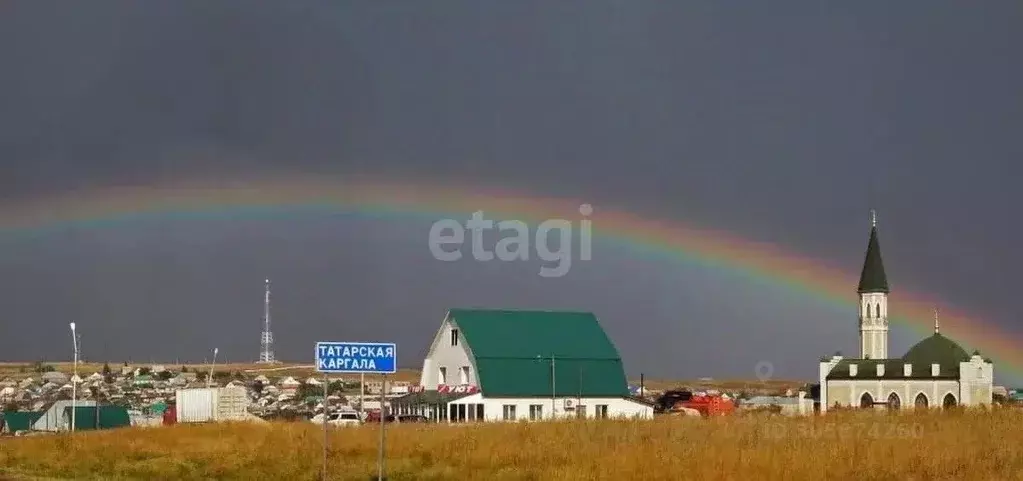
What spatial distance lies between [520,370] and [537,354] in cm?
149

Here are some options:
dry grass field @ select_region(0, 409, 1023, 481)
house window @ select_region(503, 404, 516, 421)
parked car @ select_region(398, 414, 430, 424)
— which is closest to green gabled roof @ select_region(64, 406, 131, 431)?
parked car @ select_region(398, 414, 430, 424)

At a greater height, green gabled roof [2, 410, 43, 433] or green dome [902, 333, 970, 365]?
green dome [902, 333, 970, 365]

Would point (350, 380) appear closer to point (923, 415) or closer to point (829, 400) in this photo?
point (829, 400)

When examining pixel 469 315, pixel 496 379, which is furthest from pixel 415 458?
pixel 469 315

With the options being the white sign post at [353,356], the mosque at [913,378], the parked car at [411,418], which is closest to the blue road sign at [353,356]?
the white sign post at [353,356]

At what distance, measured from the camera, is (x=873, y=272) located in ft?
457

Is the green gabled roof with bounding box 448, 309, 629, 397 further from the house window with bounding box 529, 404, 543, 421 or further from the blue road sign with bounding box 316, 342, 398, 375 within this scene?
the blue road sign with bounding box 316, 342, 398, 375

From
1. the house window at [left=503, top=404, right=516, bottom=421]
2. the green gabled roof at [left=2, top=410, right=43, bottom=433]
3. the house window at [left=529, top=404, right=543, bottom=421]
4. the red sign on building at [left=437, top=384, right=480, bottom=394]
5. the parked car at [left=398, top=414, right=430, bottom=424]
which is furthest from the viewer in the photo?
the parked car at [left=398, top=414, right=430, bottom=424]

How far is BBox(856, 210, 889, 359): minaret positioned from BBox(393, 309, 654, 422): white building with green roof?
65.9 meters

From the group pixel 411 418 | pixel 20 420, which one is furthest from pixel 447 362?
pixel 20 420

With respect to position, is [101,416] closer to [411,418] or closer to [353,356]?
[411,418]

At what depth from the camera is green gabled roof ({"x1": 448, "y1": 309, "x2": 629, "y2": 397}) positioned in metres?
70.6

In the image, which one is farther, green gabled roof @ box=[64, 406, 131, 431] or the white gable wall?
the white gable wall

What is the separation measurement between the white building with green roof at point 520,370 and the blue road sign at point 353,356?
4193 centimetres
